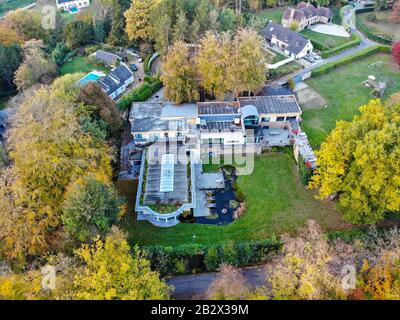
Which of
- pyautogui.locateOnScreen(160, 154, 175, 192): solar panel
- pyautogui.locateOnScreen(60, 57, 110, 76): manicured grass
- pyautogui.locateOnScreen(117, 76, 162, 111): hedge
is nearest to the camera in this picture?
pyautogui.locateOnScreen(160, 154, 175, 192): solar panel

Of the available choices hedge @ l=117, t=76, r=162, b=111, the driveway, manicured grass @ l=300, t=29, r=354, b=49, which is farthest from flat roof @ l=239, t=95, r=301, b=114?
manicured grass @ l=300, t=29, r=354, b=49

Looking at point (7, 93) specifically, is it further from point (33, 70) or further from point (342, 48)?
point (342, 48)

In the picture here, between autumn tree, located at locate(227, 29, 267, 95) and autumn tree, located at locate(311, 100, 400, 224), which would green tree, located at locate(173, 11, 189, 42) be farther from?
autumn tree, located at locate(311, 100, 400, 224)

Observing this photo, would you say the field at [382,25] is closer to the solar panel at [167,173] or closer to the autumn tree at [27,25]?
the solar panel at [167,173]

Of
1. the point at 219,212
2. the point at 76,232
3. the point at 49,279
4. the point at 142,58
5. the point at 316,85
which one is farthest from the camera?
the point at 142,58

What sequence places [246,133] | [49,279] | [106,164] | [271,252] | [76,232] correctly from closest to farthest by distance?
[49,279] < [76,232] < [271,252] < [106,164] < [246,133]

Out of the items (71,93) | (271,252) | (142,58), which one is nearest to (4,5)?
(142,58)

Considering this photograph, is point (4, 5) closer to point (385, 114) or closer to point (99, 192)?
point (99, 192)
